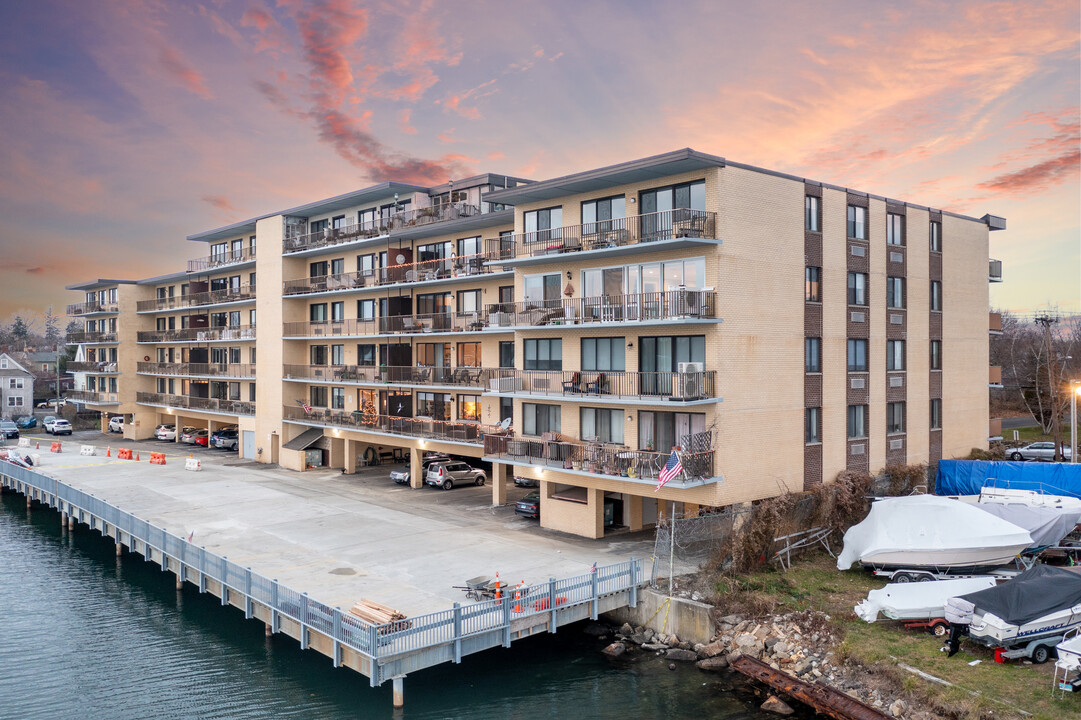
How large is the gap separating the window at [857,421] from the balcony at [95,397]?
224 ft

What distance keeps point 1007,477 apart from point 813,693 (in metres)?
21.4

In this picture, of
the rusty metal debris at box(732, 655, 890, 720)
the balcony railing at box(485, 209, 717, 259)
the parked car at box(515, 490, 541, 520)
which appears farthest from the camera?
the parked car at box(515, 490, 541, 520)

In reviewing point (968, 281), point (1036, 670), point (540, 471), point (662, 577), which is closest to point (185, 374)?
point (540, 471)

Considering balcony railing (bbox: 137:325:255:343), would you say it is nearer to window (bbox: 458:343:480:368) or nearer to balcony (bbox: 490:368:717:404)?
window (bbox: 458:343:480:368)

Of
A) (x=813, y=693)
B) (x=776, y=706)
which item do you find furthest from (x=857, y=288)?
(x=776, y=706)

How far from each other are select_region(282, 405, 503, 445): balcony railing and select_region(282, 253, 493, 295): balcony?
26.5 feet

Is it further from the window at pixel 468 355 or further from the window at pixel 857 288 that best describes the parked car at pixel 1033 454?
the window at pixel 468 355

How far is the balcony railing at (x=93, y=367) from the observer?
7550 cm

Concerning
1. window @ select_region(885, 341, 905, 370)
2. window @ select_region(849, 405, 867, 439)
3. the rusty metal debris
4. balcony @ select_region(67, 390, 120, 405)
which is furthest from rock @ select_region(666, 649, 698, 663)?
balcony @ select_region(67, 390, 120, 405)

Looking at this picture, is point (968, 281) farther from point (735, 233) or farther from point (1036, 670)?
point (1036, 670)

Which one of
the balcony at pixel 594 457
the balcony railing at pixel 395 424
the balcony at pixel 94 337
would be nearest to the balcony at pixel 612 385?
the balcony at pixel 594 457

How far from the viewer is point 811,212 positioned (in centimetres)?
3212

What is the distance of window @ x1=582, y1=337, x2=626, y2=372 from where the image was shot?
104 feet

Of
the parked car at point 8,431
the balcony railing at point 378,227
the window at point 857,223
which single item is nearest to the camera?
the window at point 857,223
